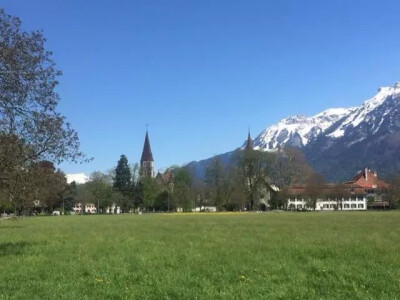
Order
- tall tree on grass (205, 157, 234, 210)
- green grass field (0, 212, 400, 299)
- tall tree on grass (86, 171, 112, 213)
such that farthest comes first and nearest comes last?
tall tree on grass (86, 171, 112, 213)
tall tree on grass (205, 157, 234, 210)
green grass field (0, 212, 400, 299)

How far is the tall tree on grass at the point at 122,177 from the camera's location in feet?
550

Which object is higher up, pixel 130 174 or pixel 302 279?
pixel 130 174

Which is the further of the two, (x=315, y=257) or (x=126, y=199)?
(x=126, y=199)

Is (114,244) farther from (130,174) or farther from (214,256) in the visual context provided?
(130,174)

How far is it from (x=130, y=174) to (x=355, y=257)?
152984 mm

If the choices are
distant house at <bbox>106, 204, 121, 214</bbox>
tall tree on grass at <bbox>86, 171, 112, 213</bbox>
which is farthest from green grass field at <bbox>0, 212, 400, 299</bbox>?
distant house at <bbox>106, 204, 121, 214</bbox>

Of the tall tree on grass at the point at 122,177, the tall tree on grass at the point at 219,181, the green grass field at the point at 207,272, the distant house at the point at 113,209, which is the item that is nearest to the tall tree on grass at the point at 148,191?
the tall tree on grass at the point at 122,177

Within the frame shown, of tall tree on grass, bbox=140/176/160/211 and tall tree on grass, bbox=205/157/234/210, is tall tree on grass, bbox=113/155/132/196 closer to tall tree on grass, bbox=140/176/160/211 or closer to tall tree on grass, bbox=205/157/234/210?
tall tree on grass, bbox=140/176/160/211

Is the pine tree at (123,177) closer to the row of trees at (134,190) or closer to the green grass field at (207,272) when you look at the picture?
the row of trees at (134,190)

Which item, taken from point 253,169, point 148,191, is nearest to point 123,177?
point 148,191

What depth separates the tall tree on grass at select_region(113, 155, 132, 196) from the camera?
167625mm

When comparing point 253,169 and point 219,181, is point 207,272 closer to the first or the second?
point 253,169

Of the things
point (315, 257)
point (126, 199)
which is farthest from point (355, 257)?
point (126, 199)

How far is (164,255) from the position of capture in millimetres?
20828
